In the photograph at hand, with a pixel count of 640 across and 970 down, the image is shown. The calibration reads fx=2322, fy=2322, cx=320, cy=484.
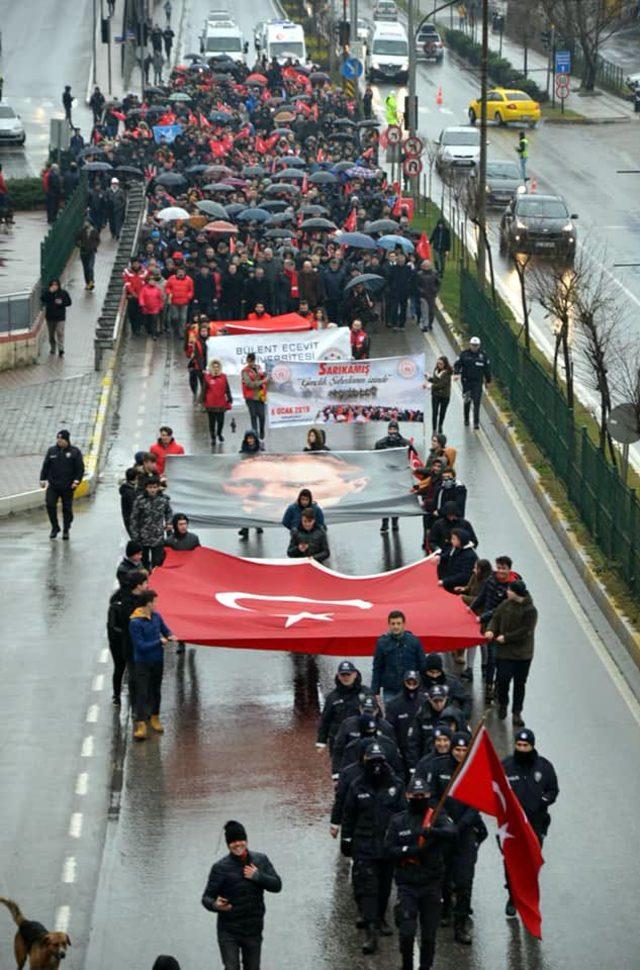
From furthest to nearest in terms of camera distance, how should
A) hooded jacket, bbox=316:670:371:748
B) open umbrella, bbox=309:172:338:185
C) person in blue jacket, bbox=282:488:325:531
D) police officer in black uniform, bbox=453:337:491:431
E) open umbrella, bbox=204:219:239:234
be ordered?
1. open umbrella, bbox=309:172:338:185
2. open umbrella, bbox=204:219:239:234
3. police officer in black uniform, bbox=453:337:491:431
4. person in blue jacket, bbox=282:488:325:531
5. hooded jacket, bbox=316:670:371:748

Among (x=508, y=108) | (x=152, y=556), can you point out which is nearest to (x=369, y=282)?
(x=152, y=556)

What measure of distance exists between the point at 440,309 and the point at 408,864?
29.7 meters

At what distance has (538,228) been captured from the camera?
51219mm

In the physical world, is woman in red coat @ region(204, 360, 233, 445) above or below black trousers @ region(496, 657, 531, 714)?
below

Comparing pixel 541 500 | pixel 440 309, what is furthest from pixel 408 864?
pixel 440 309

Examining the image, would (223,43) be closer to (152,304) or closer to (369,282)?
(152,304)

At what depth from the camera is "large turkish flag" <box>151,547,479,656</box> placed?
21562mm

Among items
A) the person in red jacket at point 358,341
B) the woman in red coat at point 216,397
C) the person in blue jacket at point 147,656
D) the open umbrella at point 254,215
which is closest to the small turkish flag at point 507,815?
the person in blue jacket at point 147,656

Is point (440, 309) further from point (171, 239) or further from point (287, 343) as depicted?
Result: point (287, 343)

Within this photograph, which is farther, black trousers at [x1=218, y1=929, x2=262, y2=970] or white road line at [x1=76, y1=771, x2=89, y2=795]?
white road line at [x1=76, y1=771, x2=89, y2=795]

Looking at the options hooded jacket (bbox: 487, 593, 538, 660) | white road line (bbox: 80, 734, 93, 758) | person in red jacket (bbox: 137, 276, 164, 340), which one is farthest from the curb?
person in red jacket (bbox: 137, 276, 164, 340)

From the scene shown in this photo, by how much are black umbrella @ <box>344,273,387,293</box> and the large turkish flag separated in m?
17.0

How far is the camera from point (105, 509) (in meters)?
30.6

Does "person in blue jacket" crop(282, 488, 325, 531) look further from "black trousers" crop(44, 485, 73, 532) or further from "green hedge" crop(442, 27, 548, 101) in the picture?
"green hedge" crop(442, 27, 548, 101)
